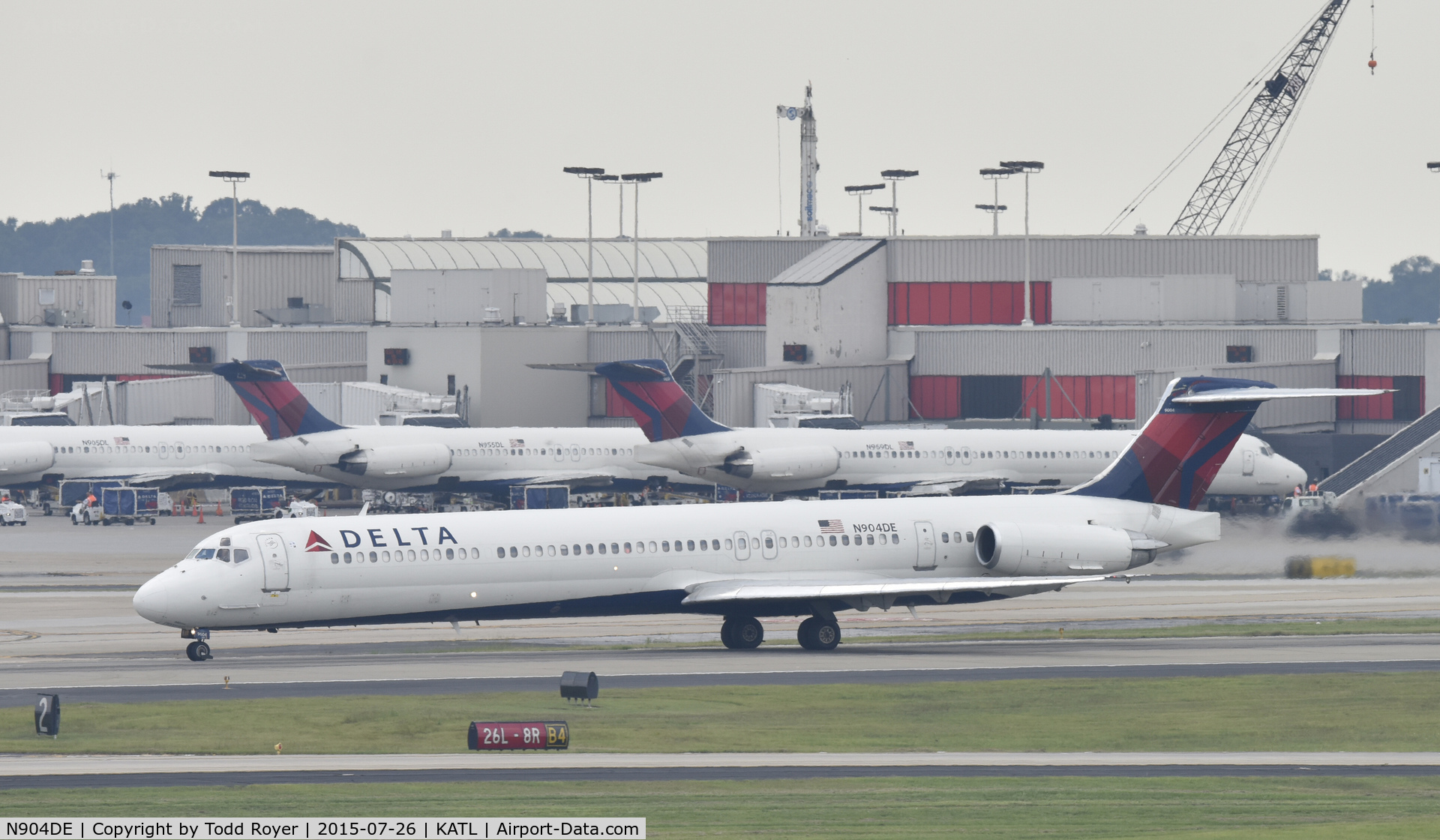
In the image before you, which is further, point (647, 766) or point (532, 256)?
point (532, 256)

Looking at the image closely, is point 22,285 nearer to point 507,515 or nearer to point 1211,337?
point 1211,337

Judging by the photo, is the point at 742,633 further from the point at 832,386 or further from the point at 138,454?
the point at 138,454

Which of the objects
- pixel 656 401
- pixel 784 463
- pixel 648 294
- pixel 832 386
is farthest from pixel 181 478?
pixel 648 294

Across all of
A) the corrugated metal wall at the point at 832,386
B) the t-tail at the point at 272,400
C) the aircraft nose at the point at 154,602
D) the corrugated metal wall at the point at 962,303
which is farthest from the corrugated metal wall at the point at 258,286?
the aircraft nose at the point at 154,602

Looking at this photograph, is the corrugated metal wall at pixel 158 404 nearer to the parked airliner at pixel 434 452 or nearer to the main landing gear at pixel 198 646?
the parked airliner at pixel 434 452

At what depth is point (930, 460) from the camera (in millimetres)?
83750

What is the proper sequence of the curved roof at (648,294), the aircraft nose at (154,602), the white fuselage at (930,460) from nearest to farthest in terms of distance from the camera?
1. the aircraft nose at (154,602)
2. the white fuselage at (930,460)
3. the curved roof at (648,294)

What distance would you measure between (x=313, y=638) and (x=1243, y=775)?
92.9 ft

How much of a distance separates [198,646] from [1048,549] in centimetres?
2101

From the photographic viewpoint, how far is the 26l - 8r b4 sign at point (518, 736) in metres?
33.4

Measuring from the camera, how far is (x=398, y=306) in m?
114

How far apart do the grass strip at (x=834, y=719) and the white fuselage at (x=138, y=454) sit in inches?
2124

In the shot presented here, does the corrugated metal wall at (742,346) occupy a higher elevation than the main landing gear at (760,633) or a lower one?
higher

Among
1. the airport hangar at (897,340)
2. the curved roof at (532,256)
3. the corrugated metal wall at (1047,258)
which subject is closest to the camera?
the airport hangar at (897,340)
